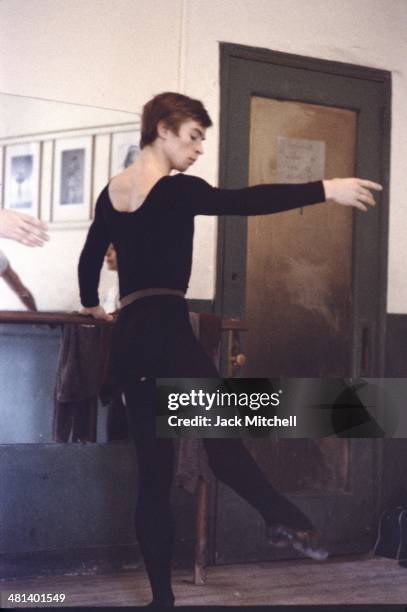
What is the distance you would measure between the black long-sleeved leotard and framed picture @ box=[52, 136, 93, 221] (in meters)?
0.13

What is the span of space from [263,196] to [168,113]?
0.43 meters

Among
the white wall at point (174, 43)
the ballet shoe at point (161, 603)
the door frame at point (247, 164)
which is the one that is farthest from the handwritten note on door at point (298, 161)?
the ballet shoe at point (161, 603)

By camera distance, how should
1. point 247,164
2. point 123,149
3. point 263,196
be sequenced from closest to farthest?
point 263,196, point 123,149, point 247,164

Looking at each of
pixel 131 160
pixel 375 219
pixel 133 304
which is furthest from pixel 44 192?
pixel 375 219

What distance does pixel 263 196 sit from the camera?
8.13ft

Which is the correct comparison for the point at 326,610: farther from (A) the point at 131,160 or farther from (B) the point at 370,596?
(A) the point at 131,160

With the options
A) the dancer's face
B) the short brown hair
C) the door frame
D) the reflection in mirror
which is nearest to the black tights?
the reflection in mirror

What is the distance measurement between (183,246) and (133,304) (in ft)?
0.75

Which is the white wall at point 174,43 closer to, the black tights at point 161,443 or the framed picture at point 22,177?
the framed picture at point 22,177

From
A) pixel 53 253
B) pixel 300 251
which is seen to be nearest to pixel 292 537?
pixel 300 251

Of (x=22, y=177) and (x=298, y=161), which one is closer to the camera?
(x=22, y=177)

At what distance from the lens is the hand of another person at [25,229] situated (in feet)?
8.79

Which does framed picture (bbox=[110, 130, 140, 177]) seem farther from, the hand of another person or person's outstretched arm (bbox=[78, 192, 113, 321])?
the hand of another person

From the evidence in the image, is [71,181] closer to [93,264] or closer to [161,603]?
[93,264]
